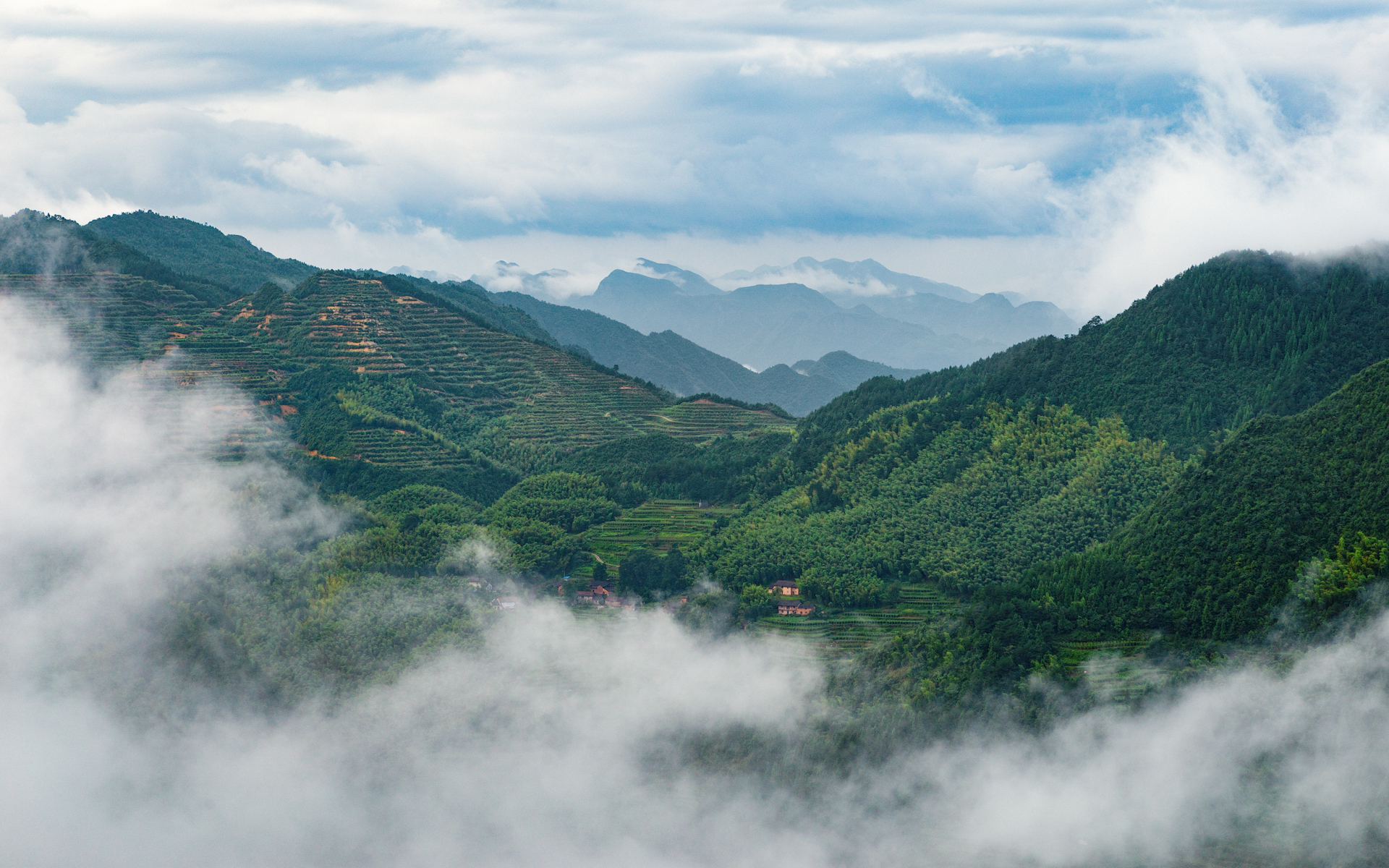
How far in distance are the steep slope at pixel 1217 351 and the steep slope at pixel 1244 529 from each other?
10899mm

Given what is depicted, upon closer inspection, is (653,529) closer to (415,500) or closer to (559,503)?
(559,503)

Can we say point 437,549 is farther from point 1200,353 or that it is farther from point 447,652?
point 1200,353

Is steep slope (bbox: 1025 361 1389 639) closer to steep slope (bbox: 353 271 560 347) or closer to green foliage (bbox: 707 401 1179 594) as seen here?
green foliage (bbox: 707 401 1179 594)

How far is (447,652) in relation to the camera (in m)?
66.1

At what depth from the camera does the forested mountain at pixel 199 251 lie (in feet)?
534

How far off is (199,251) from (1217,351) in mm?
136496

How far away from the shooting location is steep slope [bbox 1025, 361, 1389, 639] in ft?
177

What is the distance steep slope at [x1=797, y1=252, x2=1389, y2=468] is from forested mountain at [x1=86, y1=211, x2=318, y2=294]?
103m

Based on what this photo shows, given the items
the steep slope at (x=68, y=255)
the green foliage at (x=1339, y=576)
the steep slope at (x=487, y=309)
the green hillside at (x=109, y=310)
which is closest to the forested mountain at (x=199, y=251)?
the steep slope at (x=487, y=309)

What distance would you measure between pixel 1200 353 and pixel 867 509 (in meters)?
21.7

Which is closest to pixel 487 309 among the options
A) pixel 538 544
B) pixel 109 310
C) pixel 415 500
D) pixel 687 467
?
pixel 109 310

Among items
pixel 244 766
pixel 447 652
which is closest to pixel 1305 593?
pixel 447 652

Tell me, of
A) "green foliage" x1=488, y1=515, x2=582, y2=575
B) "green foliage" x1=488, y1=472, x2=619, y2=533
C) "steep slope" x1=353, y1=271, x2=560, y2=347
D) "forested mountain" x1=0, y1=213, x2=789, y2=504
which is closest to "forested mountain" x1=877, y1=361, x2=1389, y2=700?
"green foliage" x1=488, y1=515, x2=582, y2=575

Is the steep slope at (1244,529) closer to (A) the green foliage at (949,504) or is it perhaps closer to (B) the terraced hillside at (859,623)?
(B) the terraced hillside at (859,623)
